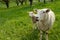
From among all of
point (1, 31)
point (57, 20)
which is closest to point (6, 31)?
point (1, 31)

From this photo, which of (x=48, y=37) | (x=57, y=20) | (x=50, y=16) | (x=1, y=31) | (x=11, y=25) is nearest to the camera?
(x=50, y=16)

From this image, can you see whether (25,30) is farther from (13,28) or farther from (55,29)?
(55,29)

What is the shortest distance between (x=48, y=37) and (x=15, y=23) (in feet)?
13.0

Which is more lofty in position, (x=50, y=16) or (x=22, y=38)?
(x=50, y=16)

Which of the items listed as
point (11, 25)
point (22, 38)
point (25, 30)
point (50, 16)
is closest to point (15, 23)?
point (11, 25)

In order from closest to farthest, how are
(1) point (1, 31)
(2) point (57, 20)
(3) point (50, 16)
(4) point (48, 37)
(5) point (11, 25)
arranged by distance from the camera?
(3) point (50, 16) < (4) point (48, 37) < (1) point (1, 31) < (5) point (11, 25) < (2) point (57, 20)

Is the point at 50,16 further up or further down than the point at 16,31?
further up

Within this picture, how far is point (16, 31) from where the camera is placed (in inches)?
623

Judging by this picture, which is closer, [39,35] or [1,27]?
[39,35]

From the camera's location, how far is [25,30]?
16.1 meters

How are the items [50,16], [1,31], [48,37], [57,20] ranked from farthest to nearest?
1. [57,20]
2. [1,31]
3. [48,37]
4. [50,16]

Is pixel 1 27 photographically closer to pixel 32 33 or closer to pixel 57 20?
pixel 32 33

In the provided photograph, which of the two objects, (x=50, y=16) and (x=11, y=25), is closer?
(x=50, y=16)

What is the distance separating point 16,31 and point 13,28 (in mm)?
650
